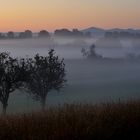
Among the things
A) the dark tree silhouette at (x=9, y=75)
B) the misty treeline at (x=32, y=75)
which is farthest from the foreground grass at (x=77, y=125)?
the dark tree silhouette at (x=9, y=75)

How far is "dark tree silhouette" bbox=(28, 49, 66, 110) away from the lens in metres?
69.2

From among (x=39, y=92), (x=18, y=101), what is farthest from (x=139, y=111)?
(x=18, y=101)

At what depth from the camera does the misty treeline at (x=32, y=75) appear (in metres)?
56.4

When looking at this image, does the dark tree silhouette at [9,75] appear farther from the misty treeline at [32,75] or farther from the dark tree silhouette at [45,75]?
the dark tree silhouette at [45,75]

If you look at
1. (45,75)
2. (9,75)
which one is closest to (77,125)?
(9,75)

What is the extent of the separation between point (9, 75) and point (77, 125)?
146ft

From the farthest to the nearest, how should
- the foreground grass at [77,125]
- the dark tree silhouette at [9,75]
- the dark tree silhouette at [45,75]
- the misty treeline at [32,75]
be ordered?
the dark tree silhouette at [45,75] → the misty treeline at [32,75] → the dark tree silhouette at [9,75] → the foreground grass at [77,125]

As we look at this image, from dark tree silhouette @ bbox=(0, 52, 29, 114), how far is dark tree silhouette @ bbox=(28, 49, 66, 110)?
6348 mm

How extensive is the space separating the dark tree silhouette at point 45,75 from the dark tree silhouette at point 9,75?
20.8ft

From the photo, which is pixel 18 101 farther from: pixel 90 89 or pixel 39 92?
pixel 90 89

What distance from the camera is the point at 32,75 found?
6988cm

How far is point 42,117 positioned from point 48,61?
62.4 meters

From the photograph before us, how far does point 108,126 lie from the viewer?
43.9ft

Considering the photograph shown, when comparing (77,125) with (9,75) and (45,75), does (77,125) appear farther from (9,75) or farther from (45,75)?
(45,75)
